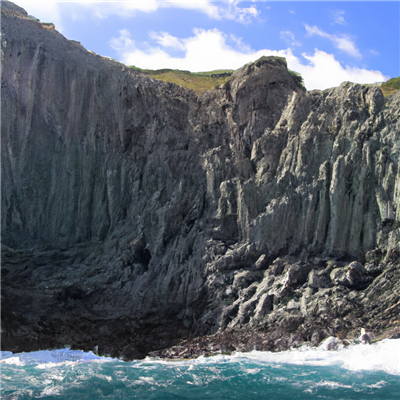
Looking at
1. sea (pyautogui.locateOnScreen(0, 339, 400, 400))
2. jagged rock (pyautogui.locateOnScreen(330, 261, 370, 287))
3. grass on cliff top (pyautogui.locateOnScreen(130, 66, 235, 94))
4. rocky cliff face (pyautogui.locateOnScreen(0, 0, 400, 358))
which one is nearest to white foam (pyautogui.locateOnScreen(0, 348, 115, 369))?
sea (pyautogui.locateOnScreen(0, 339, 400, 400))

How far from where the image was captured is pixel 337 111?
124 ft

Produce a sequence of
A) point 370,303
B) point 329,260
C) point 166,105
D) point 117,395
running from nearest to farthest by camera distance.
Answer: point 117,395 → point 370,303 → point 329,260 → point 166,105

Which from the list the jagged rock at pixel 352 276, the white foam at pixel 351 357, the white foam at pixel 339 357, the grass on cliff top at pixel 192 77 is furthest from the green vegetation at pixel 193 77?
the white foam at pixel 351 357

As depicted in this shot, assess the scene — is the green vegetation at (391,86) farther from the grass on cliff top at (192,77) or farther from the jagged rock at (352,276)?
the jagged rock at (352,276)

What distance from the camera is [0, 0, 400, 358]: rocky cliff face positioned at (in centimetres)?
3216

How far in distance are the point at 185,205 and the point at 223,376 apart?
16.6 meters

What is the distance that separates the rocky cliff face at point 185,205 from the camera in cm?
3216

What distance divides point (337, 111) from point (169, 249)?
1649 centimetres

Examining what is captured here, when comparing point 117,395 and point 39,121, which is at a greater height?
point 39,121

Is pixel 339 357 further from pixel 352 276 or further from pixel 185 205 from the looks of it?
pixel 185 205

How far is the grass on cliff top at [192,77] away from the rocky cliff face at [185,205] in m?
6.79

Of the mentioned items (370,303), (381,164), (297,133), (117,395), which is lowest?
(117,395)

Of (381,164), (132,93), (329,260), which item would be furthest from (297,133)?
(132,93)

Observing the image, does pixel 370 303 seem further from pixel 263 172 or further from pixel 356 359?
pixel 263 172
